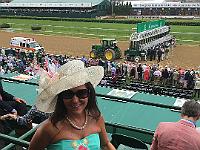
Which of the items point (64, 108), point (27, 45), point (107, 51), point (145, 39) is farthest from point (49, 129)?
point (27, 45)

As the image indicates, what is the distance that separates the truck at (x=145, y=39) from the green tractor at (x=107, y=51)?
2.72 ft

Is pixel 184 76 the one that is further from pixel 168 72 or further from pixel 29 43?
pixel 29 43

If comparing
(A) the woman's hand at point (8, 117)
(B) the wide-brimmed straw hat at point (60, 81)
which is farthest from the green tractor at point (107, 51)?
(B) the wide-brimmed straw hat at point (60, 81)

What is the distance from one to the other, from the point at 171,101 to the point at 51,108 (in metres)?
7.84

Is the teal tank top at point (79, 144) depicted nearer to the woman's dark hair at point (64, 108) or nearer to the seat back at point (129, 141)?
the woman's dark hair at point (64, 108)

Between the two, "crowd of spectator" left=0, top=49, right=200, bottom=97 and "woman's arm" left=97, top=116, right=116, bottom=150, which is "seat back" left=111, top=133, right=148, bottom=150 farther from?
"crowd of spectator" left=0, top=49, right=200, bottom=97

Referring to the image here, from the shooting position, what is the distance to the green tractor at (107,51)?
25.0 metres

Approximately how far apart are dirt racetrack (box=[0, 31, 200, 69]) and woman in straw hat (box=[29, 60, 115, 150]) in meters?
20.8

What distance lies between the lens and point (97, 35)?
38.8 m

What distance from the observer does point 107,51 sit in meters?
25.2

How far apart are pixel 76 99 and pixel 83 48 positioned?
28.0 meters

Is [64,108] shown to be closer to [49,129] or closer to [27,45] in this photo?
[49,129]

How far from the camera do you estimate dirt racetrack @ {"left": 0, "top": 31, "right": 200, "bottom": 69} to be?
24.1 meters

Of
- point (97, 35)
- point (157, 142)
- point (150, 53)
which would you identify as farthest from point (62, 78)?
point (97, 35)
